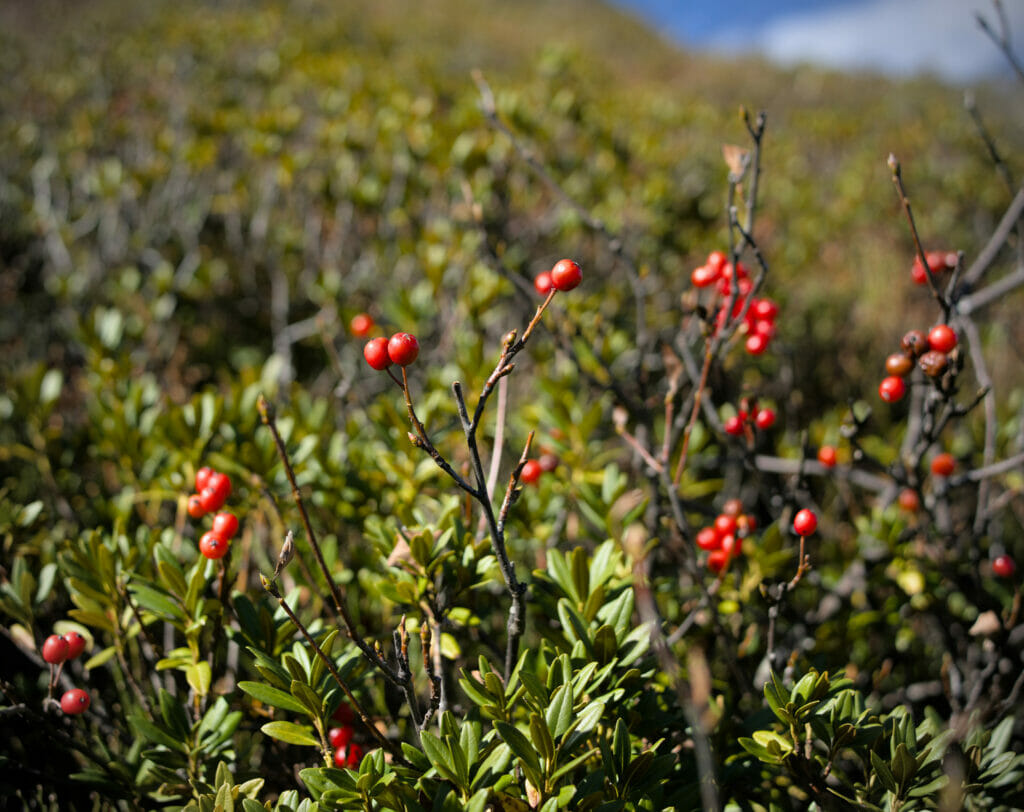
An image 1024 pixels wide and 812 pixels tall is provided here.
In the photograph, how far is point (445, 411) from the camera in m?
2.22

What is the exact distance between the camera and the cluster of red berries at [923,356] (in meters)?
1.42

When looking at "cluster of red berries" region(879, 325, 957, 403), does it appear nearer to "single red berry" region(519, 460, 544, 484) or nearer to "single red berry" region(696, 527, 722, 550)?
"single red berry" region(696, 527, 722, 550)

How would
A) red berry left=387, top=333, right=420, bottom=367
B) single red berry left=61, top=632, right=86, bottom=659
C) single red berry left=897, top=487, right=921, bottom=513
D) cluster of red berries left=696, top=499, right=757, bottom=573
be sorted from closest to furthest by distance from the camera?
1. red berry left=387, top=333, right=420, bottom=367
2. single red berry left=61, top=632, right=86, bottom=659
3. cluster of red berries left=696, top=499, right=757, bottom=573
4. single red berry left=897, top=487, right=921, bottom=513

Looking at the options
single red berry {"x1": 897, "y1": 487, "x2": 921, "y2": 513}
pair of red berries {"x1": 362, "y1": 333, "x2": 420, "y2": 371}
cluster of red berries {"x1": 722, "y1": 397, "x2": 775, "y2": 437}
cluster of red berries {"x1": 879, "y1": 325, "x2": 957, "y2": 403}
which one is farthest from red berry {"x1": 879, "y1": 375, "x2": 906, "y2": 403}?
pair of red berries {"x1": 362, "y1": 333, "x2": 420, "y2": 371}

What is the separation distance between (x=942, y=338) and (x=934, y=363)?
76 mm

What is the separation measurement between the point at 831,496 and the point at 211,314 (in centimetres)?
394

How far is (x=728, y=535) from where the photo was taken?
168 centimetres

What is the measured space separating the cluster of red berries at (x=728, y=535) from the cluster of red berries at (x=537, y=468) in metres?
0.53

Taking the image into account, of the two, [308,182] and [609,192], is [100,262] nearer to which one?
[308,182]

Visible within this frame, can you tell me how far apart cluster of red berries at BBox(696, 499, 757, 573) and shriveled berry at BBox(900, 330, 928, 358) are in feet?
1.84

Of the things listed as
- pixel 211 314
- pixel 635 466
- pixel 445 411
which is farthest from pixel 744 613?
pixel 211 314

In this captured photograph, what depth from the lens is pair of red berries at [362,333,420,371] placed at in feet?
3.38

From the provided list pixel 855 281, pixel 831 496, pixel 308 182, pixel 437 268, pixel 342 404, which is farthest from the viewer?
pixel 855 281

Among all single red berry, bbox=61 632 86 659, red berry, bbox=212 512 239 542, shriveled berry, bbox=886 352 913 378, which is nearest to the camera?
red berry, bbox=212 512 239 542
